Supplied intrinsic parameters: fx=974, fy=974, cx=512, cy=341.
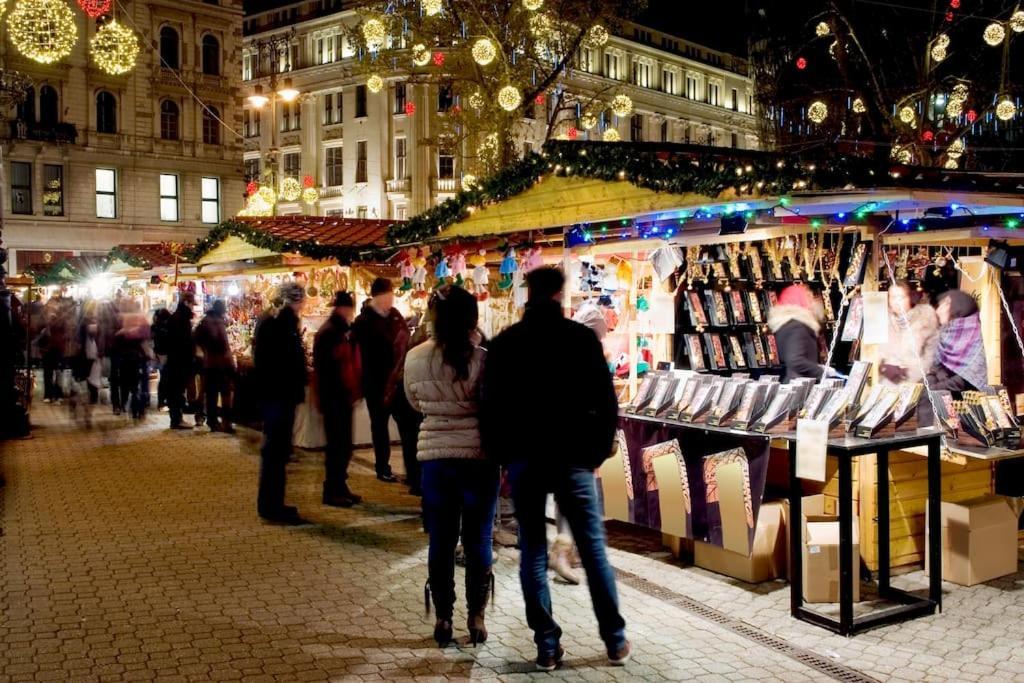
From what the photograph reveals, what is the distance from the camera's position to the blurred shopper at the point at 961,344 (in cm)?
731

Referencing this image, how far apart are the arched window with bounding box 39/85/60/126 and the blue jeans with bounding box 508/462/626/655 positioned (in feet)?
117

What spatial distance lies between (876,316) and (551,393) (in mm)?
2461

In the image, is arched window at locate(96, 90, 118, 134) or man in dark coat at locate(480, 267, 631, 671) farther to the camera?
arched window at locate(96, 90, 118, 134)

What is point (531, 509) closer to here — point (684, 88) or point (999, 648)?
point (999, 648)

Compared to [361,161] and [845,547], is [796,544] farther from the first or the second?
[361,161]

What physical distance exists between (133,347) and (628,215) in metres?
9.69

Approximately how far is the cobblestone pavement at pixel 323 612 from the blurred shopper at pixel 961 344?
1.56 m

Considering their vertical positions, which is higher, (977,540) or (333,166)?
(333,166)

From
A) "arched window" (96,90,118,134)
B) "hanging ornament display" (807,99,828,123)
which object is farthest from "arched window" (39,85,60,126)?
"hanging ornament display" (807,99,828,123)

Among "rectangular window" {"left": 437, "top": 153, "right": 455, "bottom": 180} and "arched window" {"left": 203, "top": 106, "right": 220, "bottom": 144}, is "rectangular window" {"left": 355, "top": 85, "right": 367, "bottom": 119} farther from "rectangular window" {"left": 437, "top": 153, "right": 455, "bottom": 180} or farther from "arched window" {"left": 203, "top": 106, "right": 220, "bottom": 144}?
"arched window" {"left": 203, "top": 106, "right": 220, "bottom": 144}

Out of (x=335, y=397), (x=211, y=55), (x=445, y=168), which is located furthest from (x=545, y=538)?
(x=445, y=168)

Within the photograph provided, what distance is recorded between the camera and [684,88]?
210ft

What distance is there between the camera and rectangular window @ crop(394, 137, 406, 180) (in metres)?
49.4

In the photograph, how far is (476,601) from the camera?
5262mm
